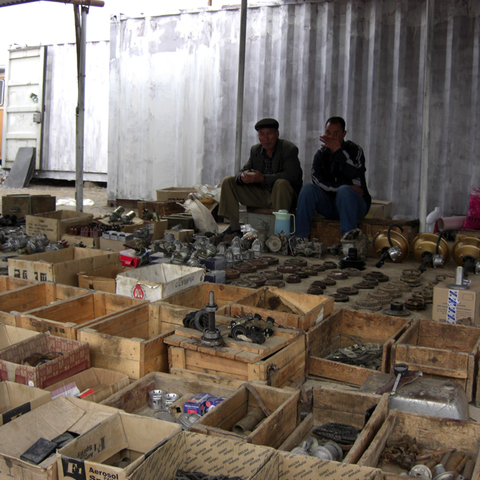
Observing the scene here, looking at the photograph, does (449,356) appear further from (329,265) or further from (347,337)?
(329,265)

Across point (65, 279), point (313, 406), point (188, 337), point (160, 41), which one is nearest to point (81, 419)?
point (188, 337)

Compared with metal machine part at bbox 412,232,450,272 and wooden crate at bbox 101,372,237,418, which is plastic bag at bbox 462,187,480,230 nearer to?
metal machine part at bbox 412,232,450,272

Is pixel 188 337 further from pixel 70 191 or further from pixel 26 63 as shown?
pixel 26 63

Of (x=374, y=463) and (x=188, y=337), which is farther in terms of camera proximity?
(x=188, y=337)

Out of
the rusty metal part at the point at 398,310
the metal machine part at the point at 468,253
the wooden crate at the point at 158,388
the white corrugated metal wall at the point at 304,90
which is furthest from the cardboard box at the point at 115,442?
the white corrugated metal wall at the point at 304,90

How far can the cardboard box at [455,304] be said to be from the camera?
3381 millimetres

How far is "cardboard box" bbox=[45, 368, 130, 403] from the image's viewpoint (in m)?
2.51

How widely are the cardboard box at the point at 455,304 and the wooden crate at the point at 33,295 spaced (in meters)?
Answer: 2.35

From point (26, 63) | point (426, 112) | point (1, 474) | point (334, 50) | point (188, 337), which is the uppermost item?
point (26, 63)

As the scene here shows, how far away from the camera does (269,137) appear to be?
6973 mm

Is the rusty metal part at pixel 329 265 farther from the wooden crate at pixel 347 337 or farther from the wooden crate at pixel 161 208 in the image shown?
the wooden crate at pixel 161 208

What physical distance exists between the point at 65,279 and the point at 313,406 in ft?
8.10

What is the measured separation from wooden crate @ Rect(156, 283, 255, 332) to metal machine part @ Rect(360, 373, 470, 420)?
123 cm

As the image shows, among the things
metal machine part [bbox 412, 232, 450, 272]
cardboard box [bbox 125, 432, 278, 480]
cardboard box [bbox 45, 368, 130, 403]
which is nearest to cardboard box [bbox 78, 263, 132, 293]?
cardboard box [bbox 45, 368, 130, 403]
